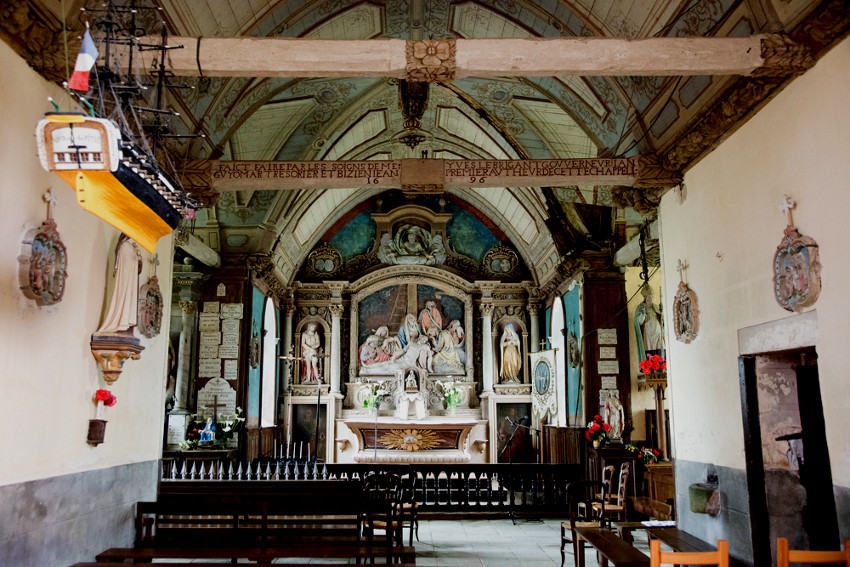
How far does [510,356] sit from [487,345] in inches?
22.5

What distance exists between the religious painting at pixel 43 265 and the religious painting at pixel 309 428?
1051 cm

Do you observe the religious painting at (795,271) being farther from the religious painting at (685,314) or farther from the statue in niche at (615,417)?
the statue in niche at (615,417)

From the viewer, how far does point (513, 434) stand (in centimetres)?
1579

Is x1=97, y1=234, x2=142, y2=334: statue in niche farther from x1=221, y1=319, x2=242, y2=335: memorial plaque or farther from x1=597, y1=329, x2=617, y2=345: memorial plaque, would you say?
x1=597, y1=329, x2=617, y2=345: memorial plaque

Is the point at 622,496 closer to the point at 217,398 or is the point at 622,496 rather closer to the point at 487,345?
the point at 217,398

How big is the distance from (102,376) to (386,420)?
9179 mm

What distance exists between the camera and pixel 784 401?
6094 millimetres

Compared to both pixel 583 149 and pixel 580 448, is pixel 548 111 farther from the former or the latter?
pixel 580 448

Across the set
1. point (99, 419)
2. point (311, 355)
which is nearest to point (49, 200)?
point (99, 419)

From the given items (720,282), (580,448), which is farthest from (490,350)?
(720,282)

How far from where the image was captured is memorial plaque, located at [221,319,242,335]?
41.5 feet

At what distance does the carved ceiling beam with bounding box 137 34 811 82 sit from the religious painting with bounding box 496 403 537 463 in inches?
440

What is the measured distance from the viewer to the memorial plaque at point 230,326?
499 inches

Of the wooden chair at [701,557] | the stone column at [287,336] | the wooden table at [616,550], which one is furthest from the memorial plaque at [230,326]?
the wooden chair at [701,557]
